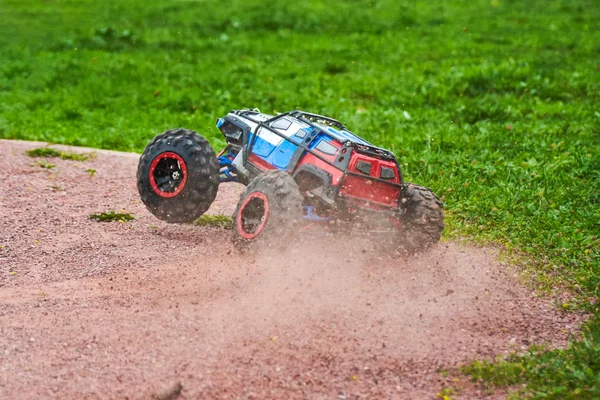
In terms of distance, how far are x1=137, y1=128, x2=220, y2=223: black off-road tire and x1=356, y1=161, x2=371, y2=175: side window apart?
5.54 ft

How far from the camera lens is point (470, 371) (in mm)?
6176

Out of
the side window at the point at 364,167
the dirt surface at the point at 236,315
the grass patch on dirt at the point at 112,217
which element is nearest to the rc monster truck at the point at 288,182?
the side window at the point at 364,167

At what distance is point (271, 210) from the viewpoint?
7387 millimetres

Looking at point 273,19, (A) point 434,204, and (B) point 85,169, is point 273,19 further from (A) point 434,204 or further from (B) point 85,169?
(A) point 434,204

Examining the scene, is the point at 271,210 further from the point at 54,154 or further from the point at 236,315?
the point at 54,154

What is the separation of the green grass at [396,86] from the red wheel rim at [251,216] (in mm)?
Answer: 2592

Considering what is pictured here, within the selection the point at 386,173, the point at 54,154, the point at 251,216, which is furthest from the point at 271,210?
the point at 54,154

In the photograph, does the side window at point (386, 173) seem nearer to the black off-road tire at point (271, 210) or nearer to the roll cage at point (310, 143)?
the roll cage at point (310, 143)

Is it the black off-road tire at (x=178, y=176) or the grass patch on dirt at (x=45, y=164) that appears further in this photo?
the grass patch on dirt at (x=45, y=164)

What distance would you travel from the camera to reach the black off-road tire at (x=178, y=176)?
27.8ft

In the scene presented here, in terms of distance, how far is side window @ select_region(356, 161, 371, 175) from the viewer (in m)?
7.73

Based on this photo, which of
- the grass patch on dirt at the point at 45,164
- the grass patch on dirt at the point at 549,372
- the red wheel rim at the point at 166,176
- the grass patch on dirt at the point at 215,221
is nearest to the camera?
the grass patch on dirt at the point at 549,372

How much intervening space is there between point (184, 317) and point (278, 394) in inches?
55.6

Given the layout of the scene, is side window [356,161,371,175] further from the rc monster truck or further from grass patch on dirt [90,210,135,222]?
grass patch on dirt [90,210,135,222]
